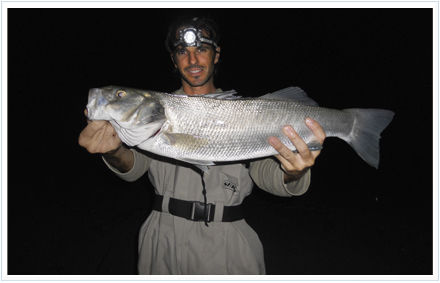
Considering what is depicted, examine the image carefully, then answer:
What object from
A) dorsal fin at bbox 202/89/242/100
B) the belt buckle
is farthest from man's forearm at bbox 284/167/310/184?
dorsal fin at bbox 202/89/242/100

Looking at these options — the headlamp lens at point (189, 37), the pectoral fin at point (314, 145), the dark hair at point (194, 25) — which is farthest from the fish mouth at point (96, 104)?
the pectoral fin at point (314, 145)

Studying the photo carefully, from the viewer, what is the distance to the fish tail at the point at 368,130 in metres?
2.36

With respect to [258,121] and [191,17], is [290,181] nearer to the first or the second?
[258,121]

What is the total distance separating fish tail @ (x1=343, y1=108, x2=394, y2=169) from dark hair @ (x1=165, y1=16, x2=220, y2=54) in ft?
5.92

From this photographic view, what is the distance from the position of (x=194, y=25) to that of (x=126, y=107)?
1.54 metres

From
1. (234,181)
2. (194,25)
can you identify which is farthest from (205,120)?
(194,25)

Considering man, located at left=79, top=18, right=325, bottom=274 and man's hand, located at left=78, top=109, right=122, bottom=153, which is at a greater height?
man's hand, located at left=78, top=109, right=122, bottom=153

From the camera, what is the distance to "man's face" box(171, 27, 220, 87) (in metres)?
2.71

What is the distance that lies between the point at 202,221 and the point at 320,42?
77.9 feet

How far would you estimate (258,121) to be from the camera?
214 cm

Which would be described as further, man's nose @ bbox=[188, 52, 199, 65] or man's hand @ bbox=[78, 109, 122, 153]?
man's nose @ bbox=[188, 52, 199, 65]

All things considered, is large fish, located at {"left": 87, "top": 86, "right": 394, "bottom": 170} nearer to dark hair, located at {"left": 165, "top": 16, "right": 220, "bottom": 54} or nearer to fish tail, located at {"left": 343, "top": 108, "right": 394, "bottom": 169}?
fish tail, located at {"left": 343, "top": 108, "right": 394, "bottom": 169}

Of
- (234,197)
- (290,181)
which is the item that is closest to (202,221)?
(234,197)

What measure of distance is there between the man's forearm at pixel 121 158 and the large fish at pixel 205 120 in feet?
1.02
